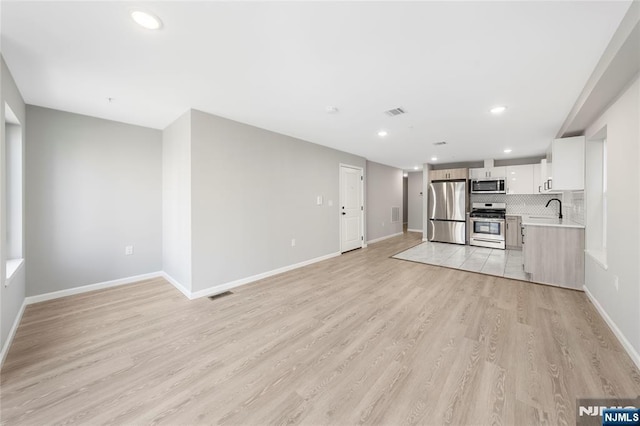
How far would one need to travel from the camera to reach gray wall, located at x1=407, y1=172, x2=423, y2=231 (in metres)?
9.14

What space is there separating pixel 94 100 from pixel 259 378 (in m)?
3.49

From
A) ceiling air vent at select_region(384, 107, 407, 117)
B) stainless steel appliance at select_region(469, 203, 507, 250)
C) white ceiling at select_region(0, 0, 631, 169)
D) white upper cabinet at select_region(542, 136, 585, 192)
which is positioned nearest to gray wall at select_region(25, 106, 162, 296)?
white ceiling at select_region(0, 0, 631, 169)

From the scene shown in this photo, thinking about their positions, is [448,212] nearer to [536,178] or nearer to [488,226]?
[488,226]

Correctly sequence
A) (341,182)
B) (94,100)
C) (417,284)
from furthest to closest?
1. (341,182)
2. (417,284)
3. (94,100)

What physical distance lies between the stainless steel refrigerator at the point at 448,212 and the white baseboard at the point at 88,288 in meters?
6.90

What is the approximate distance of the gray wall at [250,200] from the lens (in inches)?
127

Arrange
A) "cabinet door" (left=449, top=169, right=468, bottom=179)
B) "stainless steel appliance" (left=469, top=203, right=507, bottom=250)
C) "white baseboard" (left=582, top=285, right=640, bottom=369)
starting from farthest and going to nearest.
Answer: "cabinet door" (left=449, top=169, right=468, bottom=179) < "stainless steel appliance" (left=469, top=203, right=507, bottom=250) < "white baseboard" (left=582, top=285, right=640, bottom=369)

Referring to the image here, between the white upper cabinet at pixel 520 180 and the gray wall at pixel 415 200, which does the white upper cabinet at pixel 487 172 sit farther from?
the gray wall at pixel 415 200

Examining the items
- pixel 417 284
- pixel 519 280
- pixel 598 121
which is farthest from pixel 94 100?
pixel 519 280

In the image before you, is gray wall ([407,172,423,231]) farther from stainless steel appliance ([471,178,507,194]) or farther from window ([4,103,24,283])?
window ([4,103,24,283])

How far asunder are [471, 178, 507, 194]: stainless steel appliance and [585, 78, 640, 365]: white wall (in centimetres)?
399

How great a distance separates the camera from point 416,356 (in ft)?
6.58

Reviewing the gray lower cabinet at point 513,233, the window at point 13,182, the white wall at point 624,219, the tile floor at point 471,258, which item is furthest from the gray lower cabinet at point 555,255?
the window at point 13,182

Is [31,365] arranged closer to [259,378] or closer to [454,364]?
[259,378]
